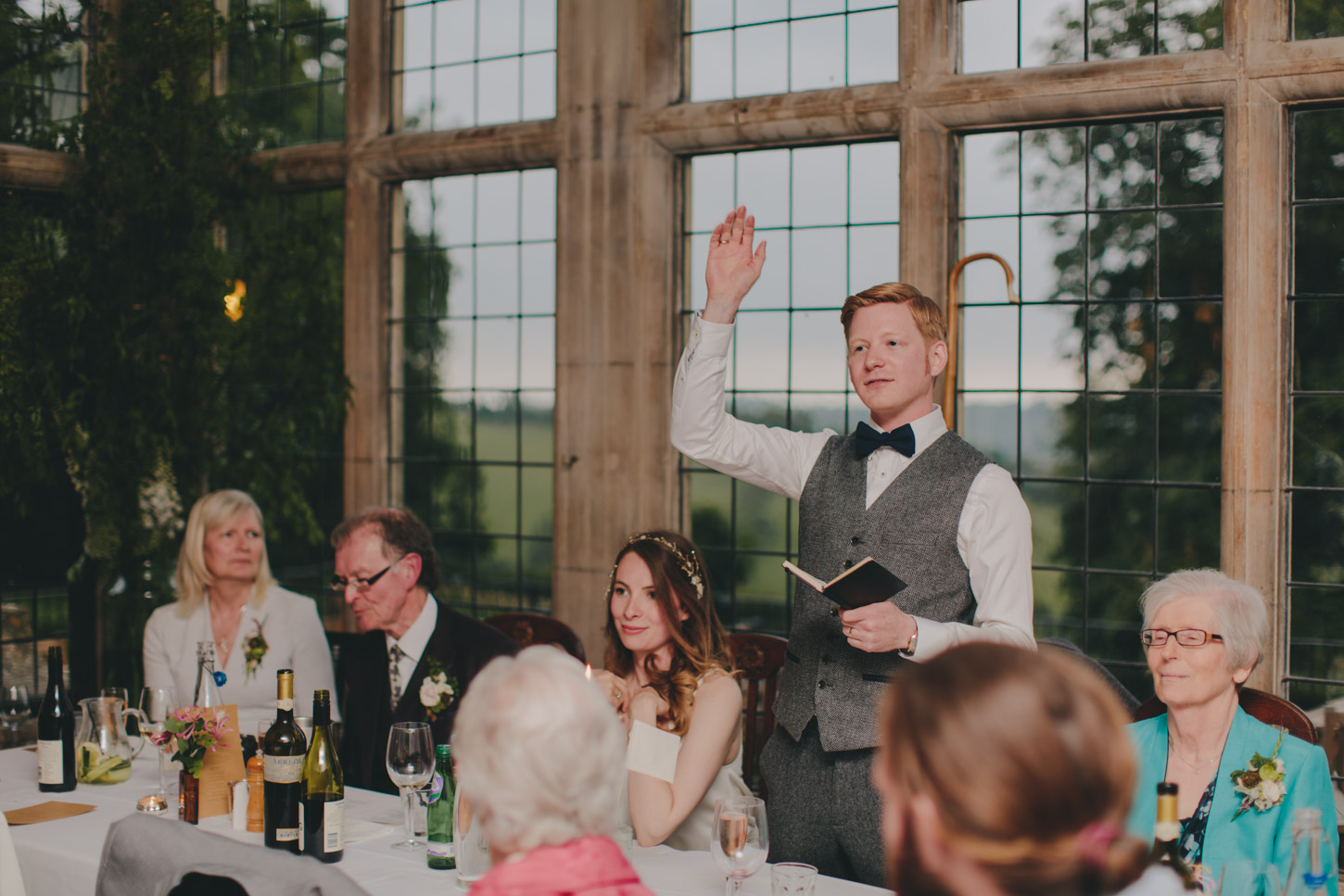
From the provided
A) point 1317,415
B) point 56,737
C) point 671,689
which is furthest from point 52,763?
point 1317,415

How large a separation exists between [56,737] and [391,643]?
0.84 meters

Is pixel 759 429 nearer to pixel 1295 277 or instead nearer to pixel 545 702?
pixel 545 702

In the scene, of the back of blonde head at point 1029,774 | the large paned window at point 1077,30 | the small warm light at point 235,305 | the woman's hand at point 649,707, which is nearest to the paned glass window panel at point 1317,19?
the large paned window at point 1077,30

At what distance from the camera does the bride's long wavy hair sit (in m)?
2.69

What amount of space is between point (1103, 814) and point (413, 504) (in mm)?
4244

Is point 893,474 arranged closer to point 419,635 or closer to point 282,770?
point 282,770

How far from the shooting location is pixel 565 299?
439 cm

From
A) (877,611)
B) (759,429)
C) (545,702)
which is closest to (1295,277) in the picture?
(759,429)

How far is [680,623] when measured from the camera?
9.01 ft

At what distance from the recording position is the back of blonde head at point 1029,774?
94 centimetres

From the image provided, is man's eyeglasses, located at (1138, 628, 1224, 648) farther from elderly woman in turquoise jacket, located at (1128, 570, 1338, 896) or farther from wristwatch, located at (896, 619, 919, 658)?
wristwatch, located at (896, 619, 919, 658)

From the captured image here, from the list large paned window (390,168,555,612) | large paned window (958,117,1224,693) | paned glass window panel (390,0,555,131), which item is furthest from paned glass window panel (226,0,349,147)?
large paned window (958,117,1224,693)

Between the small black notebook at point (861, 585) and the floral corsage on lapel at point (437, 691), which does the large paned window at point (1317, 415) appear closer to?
the small black notebook at point (861, 585)

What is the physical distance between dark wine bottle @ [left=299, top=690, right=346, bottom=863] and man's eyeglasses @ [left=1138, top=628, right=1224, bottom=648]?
1588mm
